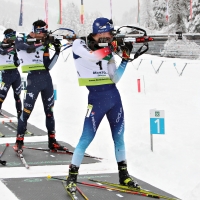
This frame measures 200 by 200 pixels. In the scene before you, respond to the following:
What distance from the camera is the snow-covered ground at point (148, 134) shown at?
745 cm

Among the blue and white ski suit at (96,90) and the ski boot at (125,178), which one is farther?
the ski boot at (125,178)

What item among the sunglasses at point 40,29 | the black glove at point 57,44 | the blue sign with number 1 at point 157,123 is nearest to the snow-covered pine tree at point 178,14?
the blue sign with number 1 at point 157,123

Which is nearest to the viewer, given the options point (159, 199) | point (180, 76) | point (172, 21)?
point (159, 199)

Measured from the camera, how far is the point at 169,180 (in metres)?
7.32

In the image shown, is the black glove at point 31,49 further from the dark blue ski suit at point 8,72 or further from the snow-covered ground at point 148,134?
the dark blue ski suit at point 8,72

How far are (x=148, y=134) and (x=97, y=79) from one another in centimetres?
449

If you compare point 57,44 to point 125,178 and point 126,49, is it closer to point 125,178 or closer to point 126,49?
point 126,49

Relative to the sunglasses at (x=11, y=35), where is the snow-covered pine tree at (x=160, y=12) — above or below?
above

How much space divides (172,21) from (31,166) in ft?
172

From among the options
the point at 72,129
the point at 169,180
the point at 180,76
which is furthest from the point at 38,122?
the point at 180,76

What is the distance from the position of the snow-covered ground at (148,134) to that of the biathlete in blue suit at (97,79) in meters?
1.07

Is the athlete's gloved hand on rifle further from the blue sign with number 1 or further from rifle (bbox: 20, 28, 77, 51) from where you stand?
the blue sign with number 1

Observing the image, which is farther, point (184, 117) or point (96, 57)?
point (184, 117)

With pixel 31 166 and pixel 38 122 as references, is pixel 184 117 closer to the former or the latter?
pixel 38 122
